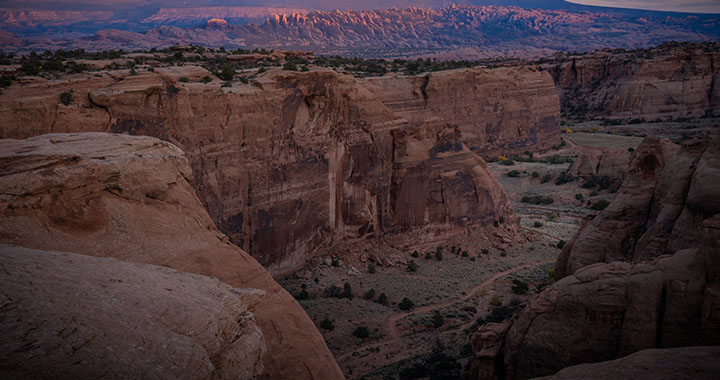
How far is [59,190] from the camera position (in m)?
9.94

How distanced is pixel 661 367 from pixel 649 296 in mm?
2507

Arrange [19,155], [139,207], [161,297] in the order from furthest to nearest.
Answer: [139,207] → [19,155] → [161,297]

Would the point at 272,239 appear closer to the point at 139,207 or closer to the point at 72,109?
the point at 72,109

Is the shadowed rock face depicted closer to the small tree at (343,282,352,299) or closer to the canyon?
the canyon

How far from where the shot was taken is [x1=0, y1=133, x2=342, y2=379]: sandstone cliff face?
9.48m

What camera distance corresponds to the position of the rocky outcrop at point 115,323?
568 cm

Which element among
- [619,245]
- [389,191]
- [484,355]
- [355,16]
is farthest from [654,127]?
[355,16]

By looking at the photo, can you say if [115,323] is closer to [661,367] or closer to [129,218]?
[129,218]

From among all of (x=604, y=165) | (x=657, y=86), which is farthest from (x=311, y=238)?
(x=657, y=86)

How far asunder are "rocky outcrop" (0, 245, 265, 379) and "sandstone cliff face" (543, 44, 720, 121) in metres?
76.9

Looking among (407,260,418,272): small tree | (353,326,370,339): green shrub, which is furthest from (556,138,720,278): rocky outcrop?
(407,260,418,272): small tree

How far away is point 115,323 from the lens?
Answer: 6480 mm

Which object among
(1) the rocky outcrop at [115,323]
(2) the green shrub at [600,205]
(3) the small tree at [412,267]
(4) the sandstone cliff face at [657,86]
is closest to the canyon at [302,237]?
(1) the rocky outcrop at [115,323]

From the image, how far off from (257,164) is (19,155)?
1114 cm
